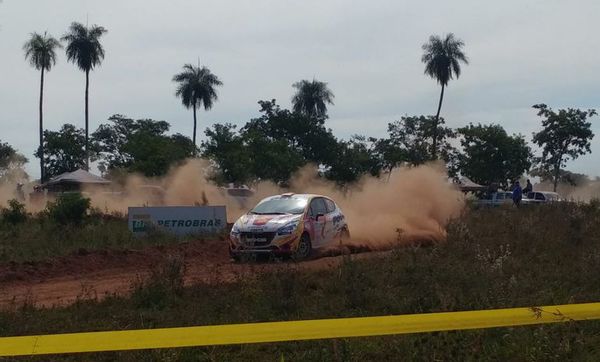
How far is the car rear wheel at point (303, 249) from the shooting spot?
14.4 meters

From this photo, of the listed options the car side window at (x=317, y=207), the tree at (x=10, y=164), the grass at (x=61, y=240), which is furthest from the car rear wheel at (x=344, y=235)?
the tree at (x=10, y=164)

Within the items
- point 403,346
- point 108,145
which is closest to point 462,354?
point 403,346

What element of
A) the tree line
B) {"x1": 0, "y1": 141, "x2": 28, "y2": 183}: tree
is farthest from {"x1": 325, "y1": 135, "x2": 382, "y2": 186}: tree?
{"x1": 0, "y1": 141, "x2": 28, "y2": 183}: tree

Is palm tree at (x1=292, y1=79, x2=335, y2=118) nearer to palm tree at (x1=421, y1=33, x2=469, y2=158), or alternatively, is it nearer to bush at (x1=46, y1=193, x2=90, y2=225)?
palm tree at (x1=421, y1=33, x2=469, y2=158)

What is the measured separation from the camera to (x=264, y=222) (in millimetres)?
14547

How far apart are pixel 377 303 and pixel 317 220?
6.86m

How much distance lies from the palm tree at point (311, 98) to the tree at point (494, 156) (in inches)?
696

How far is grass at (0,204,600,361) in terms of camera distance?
6668 mm

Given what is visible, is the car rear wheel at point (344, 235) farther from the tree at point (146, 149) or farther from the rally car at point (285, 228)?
the tree at point (146, 149)

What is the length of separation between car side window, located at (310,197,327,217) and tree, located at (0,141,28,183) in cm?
8102

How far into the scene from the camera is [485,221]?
67.3 feet

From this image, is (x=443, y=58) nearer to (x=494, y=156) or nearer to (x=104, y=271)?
(x=494, y=156)

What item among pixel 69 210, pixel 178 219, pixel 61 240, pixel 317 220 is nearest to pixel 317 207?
pixel 317 220

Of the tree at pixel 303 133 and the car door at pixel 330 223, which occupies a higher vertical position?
the tree at pixel 303 133
